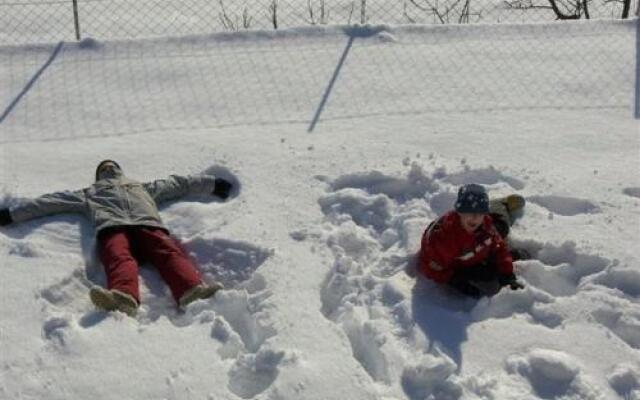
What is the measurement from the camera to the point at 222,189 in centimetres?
568

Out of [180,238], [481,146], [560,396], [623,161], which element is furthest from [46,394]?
[623,161]

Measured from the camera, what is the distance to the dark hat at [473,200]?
14.9 feet

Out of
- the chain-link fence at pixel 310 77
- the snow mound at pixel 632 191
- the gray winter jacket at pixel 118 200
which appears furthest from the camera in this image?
the chain-link fence at pixel 310 77

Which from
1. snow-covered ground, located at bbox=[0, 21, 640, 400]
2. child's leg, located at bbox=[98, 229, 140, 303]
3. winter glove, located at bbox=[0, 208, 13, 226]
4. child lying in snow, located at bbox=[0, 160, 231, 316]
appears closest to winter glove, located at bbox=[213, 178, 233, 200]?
child lying in snow, located at bbox=[0, 160, 231, 316]

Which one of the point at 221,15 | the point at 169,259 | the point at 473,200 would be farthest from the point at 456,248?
the point at 221,15

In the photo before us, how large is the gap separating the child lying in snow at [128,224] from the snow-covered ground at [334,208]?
0.30 feet

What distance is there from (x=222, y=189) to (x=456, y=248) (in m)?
1.71

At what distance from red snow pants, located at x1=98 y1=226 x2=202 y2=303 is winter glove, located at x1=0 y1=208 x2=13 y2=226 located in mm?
601

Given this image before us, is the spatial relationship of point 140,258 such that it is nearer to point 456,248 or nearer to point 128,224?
point 128,224

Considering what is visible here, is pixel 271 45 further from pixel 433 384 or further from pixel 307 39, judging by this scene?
pixel 433 384

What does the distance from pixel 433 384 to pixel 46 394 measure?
5.84ft

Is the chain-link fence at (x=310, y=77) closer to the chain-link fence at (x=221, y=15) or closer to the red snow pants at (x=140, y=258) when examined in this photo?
the red snow pants at (x=140, y=258)

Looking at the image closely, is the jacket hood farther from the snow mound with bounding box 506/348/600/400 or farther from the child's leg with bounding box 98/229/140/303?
the snow mound with bounding box 506/348/600/400

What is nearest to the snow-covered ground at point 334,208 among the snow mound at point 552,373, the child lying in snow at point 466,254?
the snow mound at point 552,373
